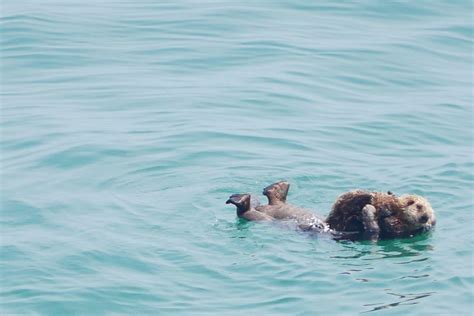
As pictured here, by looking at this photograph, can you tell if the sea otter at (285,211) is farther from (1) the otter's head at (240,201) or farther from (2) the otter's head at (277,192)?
(1) the otter's head at (240,201)

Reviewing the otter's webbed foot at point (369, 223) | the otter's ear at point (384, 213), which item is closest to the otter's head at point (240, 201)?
the otter's webbed foot at point (369, 223)

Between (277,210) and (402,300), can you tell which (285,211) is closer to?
(277,210)

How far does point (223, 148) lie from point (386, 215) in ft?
9.97

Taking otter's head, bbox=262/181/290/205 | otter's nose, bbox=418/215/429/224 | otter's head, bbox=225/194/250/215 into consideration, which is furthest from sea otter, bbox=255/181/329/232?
otter's nose, bbox=418/215/429/224

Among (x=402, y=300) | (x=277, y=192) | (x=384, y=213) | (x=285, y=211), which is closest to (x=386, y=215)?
(x=384, y=213)

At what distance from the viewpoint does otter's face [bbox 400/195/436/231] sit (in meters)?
10.2

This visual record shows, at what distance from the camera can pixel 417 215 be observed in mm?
10211

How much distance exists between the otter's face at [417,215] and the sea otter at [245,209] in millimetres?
1248

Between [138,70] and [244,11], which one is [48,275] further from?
[244,11]

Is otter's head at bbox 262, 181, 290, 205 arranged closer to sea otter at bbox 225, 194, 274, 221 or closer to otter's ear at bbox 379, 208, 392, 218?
sea otter at bbox 225, 194, 274, 221

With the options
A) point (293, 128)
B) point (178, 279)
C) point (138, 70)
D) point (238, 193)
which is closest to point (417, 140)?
point (293, 128)

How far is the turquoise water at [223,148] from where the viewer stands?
910cm

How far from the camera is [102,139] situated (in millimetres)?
13094

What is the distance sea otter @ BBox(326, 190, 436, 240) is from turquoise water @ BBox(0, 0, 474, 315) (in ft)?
0.51
